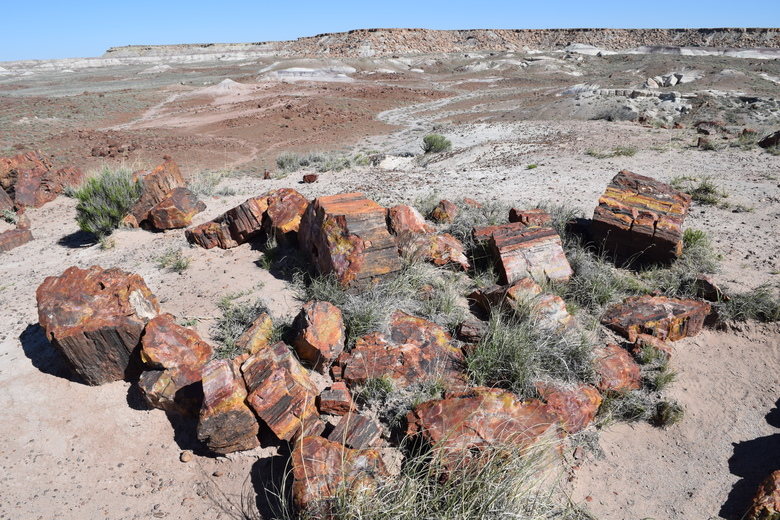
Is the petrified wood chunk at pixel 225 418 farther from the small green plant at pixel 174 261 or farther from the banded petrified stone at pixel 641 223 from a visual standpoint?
the banded petrified stone at pixel 641 223

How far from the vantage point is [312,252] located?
533 centimetres

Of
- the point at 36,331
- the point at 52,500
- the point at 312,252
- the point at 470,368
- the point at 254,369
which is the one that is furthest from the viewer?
the point at 312,252

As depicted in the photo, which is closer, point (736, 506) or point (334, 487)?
point (334, 487)

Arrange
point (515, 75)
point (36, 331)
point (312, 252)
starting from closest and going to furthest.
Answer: point (36, 331)
point (312, 252)
point (515, 75)

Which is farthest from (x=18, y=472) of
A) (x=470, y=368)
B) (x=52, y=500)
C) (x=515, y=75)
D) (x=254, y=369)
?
(x=515, y=75)

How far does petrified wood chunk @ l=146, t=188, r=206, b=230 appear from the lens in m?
7.12

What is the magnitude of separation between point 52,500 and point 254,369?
61.0 inches

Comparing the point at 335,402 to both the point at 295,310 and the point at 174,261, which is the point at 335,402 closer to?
the point at 295,310

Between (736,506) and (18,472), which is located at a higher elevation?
(18,472)

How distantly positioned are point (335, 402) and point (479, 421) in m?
1.09

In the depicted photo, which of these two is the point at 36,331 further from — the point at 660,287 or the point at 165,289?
the point at 660,287

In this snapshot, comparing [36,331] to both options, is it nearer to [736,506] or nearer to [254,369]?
[254,369]

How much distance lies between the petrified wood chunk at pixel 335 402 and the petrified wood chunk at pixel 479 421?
0.51 metres

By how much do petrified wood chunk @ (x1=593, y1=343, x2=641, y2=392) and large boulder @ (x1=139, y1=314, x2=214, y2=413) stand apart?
3.38 meters
